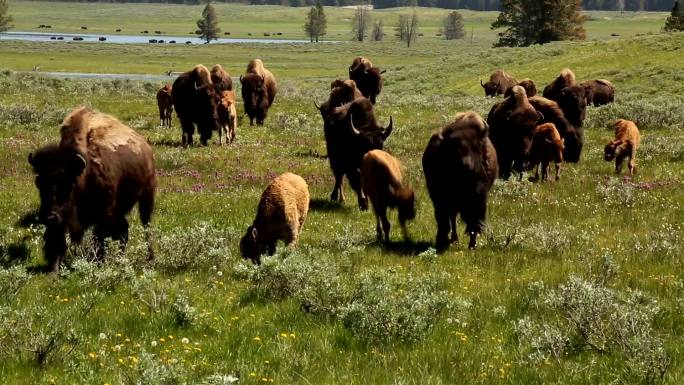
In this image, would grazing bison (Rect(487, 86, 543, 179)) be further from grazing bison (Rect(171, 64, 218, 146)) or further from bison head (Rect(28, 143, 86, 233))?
bison head (Rect(28, 143, 86, 233))

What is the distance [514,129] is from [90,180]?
1029cm

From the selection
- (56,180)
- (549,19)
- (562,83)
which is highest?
(549,19)

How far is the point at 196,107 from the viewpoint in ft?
74.5

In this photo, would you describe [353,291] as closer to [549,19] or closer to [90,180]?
[90,180]

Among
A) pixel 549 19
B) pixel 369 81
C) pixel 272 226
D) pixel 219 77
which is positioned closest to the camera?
pixel 272 226

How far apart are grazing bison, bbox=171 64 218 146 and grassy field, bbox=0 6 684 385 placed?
9.97ft

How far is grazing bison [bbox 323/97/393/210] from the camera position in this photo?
14602 mm

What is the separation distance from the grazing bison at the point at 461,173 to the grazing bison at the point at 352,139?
309 cm

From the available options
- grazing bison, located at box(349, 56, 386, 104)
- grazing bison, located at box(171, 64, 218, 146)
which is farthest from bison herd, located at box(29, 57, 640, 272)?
grazing bison, located at box(349, 56, 386, 104)

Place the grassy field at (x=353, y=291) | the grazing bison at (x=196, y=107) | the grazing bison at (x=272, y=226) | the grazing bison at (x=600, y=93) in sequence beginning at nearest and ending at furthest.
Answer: the grassy field at (x=353, y=291) < the grazing bison at (x=272, y=226) < the grazing bison at (x=196, y=107) < the grazing bison at (x=600, y=93)

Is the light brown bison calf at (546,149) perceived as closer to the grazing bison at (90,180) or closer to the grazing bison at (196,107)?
the grazing bison at (90,180)

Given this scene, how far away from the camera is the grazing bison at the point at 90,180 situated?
28.1 feet

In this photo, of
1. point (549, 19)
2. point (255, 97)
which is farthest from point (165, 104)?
point (549, 19)

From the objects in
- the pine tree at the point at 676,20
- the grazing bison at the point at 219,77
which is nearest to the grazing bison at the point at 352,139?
the grazing bison at the point at 219,77
